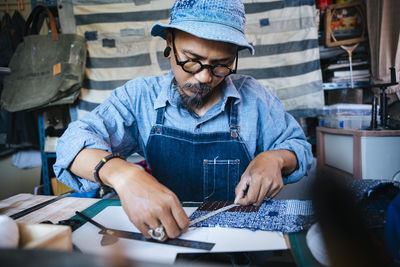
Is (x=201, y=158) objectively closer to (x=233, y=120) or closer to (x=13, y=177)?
(x=233, y=120)

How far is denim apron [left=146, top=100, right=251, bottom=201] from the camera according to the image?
4.13 ft

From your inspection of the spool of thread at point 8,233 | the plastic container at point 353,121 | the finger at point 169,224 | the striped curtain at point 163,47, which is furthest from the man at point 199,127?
the striped curtain at point 163,47

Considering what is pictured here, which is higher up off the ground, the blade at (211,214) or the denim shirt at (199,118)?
the denim shirt at (199,118)

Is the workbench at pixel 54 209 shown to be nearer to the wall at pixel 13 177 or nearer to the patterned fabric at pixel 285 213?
the patterned fabric at pixel 285 213

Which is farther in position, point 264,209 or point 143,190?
point 264,209

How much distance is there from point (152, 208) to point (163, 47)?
2.14 meters

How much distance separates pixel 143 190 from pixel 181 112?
656 millimetres

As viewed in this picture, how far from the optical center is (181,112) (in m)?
1.32

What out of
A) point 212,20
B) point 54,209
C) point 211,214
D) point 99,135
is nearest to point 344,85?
point 212,20

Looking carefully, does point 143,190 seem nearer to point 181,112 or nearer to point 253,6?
point 181,112

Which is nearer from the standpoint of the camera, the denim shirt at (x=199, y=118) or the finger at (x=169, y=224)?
the finger at (x=169, y=224)

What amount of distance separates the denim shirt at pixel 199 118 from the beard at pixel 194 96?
→ 25 millimetres

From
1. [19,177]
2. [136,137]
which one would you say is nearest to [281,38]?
[136,137]

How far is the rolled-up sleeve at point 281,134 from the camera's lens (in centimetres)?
121
